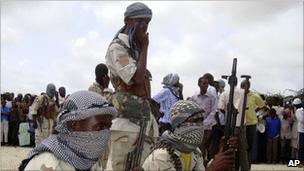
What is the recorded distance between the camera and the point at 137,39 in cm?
490

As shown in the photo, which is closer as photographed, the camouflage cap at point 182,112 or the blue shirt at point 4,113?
the camouflage cap at point 182,112

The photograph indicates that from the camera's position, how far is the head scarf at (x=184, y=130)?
4.43m

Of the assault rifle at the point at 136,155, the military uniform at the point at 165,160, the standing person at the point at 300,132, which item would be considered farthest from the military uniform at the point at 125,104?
the standing person at the point at 300,132

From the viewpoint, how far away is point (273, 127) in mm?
13617

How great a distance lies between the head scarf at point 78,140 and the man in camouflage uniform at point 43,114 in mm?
7342

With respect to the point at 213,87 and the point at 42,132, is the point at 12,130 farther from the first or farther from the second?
the point at 213,87

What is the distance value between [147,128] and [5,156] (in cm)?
913

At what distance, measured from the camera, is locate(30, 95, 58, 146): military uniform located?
10648 mm

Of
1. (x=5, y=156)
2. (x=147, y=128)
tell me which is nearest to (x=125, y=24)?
(x=147, y=128)

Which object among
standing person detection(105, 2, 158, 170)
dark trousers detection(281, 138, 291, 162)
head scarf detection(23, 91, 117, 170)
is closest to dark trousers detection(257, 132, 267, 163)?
dark trousers detection(281, 138, 291, 162)

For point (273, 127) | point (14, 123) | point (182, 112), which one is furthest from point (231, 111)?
point (14, 123)

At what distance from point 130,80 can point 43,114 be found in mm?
6264

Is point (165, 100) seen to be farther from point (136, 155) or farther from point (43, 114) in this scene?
point (136, 155)

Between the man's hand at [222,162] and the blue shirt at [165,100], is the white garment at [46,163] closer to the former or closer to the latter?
Answer: the man's hand at [222,162]
